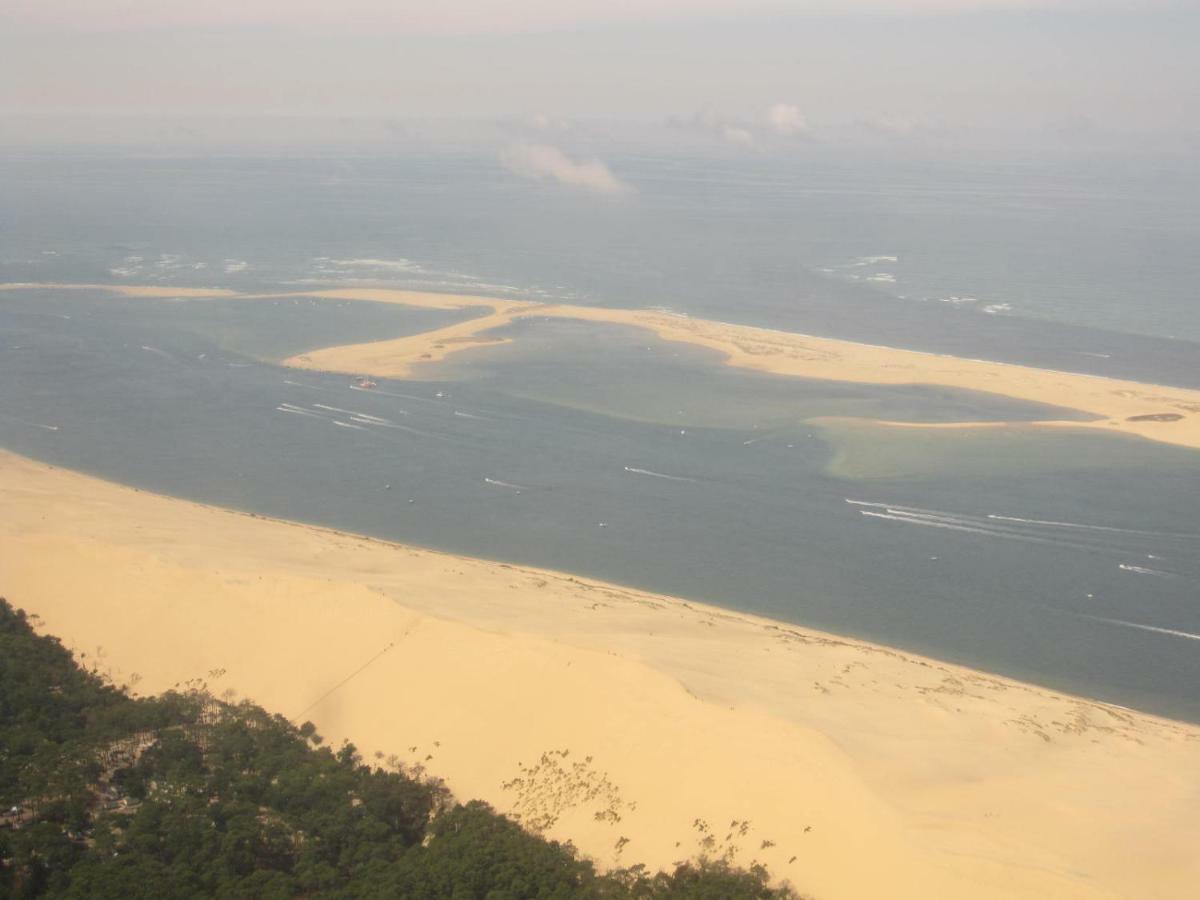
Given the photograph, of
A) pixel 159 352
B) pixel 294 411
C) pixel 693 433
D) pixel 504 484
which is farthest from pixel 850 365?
pixel 159 352

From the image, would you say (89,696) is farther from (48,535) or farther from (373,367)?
(373,367)

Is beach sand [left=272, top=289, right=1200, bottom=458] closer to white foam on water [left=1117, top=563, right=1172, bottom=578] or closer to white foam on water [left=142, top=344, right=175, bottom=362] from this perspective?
white foam on water [left=142, top=344, right=175, bottom=362]

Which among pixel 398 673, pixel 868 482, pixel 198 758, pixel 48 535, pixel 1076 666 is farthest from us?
pixel 868 482

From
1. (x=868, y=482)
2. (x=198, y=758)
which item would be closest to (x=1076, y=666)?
(x=868, y=482)

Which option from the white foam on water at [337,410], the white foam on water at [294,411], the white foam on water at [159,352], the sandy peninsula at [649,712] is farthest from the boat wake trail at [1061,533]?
the white foam on water at [159,352]

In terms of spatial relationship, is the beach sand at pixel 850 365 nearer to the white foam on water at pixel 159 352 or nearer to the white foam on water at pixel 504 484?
the white foam on water at pixel 159 352

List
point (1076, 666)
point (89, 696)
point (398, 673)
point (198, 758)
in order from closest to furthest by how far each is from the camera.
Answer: point (198, 758) → point (89, 696) → point (398, 673) → point (1076, 666)
